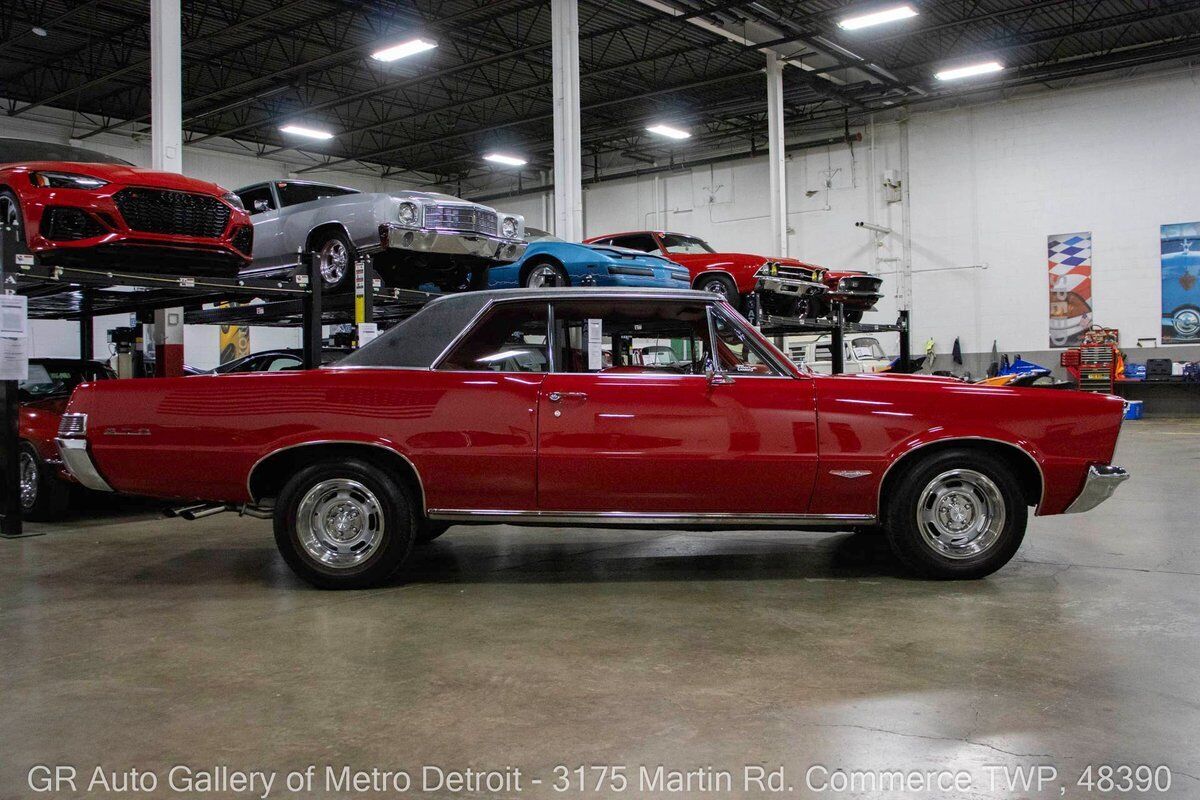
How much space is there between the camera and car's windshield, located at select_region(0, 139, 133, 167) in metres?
7.52

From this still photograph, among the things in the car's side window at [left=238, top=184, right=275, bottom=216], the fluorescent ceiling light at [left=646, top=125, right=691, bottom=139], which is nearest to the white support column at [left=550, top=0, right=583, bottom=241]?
the car's side window at [left=238, top=184, right=275, bottom=216]

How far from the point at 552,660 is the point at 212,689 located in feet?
3.99

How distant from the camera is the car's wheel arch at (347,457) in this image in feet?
14.1

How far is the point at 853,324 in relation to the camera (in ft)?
42.4

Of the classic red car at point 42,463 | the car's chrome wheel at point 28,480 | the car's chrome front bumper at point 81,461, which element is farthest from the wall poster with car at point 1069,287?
the car's chrome front bumper at point 81,461

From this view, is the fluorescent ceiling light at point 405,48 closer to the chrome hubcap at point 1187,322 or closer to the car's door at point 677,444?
the car's door at point 677,444

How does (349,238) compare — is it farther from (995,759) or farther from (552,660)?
(995,759)

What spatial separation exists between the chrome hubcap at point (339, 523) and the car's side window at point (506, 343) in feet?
2.62

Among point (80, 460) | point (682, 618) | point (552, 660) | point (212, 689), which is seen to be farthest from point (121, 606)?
point (682, 618)

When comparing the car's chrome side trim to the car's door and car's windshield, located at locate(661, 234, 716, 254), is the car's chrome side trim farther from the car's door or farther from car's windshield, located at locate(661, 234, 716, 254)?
car's windshield, located at locate(661, 234, 716, 254)

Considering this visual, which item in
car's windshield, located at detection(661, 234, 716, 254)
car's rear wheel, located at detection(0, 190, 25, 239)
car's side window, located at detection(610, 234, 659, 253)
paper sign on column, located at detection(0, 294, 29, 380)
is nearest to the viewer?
paper sign on column, located at detection(0, 294, 29, 380)

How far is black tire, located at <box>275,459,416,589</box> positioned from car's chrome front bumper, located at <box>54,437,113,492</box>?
104cm

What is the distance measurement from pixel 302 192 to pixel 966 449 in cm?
743

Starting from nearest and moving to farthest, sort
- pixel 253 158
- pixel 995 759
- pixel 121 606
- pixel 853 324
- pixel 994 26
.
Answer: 1. pixel 995 759
2. pixel 121 606
3. pixel 853 324
4. pixel 994 26
5. pixel 253 158
